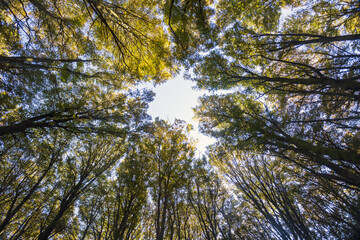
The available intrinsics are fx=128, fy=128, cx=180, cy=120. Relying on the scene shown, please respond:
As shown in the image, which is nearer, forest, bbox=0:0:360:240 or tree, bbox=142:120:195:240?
forest, bbox=0:0:360:240

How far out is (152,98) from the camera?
739 centimetres

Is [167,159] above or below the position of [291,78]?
below

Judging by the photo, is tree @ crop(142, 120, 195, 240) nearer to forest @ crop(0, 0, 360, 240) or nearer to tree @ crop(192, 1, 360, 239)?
forest @ crop(0, 0, 360, 240)

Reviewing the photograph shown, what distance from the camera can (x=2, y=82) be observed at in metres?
5.21

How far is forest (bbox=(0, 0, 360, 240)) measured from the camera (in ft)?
16.7

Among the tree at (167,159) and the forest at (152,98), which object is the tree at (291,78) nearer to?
the forest at (152,98)

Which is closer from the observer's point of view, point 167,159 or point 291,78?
point 291,78

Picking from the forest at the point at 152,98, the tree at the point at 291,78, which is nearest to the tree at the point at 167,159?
the forest at the point at 152,98

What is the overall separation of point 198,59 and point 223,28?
6.20ft

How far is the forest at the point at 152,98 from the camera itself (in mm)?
5102

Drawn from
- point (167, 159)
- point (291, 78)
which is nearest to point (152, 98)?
point (167, 159)

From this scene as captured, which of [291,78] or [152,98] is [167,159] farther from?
[291,78]

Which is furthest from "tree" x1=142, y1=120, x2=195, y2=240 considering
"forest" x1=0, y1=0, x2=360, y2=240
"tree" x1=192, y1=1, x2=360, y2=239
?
"tree" x1=192, y1=1, x2=360, y2=239

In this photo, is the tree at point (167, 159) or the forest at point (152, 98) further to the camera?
the tree at point (167, 159)
